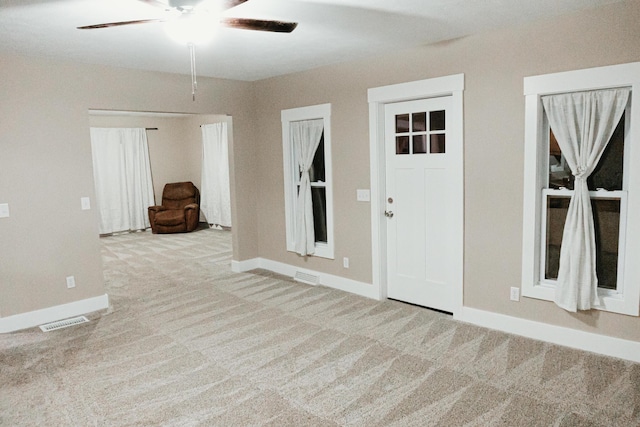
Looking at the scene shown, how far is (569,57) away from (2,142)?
4.68m

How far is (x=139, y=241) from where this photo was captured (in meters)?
8.43

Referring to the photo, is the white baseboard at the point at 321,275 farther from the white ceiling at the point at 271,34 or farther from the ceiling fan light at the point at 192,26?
the ceiling fan light at the point at 192,26

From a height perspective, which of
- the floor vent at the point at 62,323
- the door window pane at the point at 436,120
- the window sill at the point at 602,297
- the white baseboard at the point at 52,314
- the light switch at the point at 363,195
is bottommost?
the floor vent at the point at 62,323

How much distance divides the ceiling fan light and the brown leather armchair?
6998 mm

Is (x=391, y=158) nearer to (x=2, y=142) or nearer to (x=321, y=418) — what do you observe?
(x=321, y=418)

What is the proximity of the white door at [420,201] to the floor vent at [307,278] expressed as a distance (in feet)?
3.16

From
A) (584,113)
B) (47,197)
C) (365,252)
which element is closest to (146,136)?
(47,197)

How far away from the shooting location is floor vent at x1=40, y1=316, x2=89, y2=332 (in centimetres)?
416

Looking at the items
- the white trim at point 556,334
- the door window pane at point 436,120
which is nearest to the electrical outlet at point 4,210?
the door window pane at point 436,120

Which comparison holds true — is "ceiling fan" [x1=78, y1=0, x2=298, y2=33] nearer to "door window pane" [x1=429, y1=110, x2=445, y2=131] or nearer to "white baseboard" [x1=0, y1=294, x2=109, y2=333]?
"door window pane" [x1=429, y1=110, x2=445, y2=131]

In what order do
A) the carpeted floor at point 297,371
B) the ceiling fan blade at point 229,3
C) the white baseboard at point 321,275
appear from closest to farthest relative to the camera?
the ceiling fan blade at point 229,3 → the carpeted floor at point 297,371 → the white baseboard at point 321,275

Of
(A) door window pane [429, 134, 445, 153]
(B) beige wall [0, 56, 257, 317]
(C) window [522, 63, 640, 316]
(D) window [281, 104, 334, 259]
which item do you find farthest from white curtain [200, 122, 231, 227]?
(C) window [522, 63, 640, 316]

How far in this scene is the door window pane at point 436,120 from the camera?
410cm

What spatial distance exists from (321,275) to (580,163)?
2.97 meters
